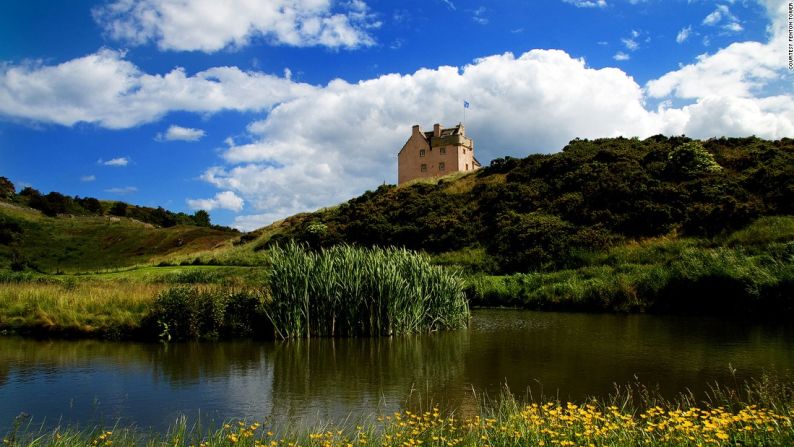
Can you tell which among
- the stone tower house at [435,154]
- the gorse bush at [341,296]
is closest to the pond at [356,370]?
the gorse bush at [341,296]

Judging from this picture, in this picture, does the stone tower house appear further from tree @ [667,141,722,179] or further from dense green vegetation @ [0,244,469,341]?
→ dense green vegetation @ [0,244,469,341]

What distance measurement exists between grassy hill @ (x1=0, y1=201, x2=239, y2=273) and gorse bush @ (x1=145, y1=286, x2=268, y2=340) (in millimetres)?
38579

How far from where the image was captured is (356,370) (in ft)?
42.2

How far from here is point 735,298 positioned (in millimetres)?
21516

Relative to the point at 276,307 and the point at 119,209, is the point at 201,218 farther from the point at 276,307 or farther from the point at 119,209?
the point at 276,307

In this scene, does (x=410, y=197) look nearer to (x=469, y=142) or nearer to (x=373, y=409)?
(x=469, y=142)

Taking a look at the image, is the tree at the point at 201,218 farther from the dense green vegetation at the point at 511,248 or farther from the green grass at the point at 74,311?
the green grass at the point at 74,311

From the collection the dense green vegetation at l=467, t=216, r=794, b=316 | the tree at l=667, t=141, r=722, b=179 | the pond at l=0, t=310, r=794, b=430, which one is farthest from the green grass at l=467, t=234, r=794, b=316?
the tree at l=667, t=141, r=722, b=179

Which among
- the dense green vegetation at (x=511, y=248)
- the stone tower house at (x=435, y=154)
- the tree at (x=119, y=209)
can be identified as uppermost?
the stone tower house at (x=435, y=154)

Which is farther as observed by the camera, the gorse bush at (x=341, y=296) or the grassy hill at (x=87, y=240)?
the grassy hill at (x=87, y=240)

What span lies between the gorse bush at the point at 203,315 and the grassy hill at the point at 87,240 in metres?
38.6

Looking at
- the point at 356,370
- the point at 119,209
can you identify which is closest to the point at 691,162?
the point at 356,370

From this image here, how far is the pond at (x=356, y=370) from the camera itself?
9.86 metres

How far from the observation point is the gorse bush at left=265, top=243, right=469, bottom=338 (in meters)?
17.1
